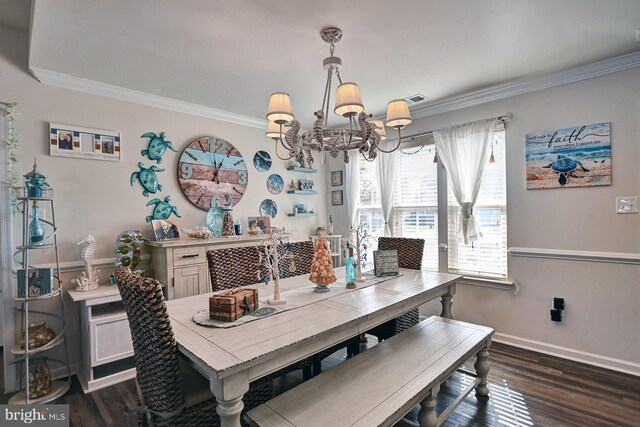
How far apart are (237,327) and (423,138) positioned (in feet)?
10.2

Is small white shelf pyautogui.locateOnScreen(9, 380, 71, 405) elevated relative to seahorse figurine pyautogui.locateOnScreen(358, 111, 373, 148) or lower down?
lower down

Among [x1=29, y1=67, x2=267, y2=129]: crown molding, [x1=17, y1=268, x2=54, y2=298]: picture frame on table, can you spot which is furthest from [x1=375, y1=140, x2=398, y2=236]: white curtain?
[x1=17, y1=268, x2=54, y2=298]: picture frame on table

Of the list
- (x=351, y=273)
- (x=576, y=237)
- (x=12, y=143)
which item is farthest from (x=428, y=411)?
(x=12, y=143)

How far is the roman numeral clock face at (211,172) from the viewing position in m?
3.41

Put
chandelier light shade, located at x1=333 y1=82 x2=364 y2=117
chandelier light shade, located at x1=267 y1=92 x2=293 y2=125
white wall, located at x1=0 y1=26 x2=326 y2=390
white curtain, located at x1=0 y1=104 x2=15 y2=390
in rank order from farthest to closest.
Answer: white wall, located at x1=0 y1=26 x2=326 y2=390 < white curtain, located at x1=0 y1=104 x2=15 y2=390 < chandelier light shade, located at x1=267 y1=92 x2=293 y2=125 < chandelier light shade, located at x1=333 y1=82 x2=364 y2=117

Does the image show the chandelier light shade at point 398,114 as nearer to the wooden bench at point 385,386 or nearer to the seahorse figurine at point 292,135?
the seahorse figurine at point 292,135

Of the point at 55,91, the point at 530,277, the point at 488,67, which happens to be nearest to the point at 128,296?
the point at 55,91

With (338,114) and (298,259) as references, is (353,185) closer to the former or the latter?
(298,259)

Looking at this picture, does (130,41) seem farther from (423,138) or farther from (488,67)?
(423,138)

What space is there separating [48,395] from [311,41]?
322 cm

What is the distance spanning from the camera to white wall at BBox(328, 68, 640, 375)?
2.56 metres

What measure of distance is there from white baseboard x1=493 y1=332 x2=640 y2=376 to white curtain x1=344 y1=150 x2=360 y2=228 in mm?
2233

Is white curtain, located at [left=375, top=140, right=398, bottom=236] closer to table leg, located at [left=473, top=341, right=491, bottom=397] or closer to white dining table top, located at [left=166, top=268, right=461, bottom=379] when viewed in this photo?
white dining table top, located at [left=166, top=268, right=461, bottom=379]

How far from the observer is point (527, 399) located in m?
2.21
